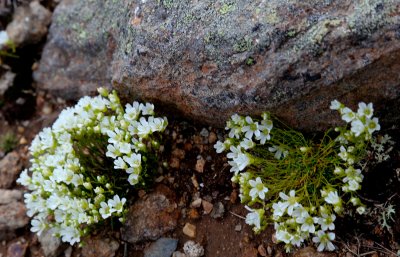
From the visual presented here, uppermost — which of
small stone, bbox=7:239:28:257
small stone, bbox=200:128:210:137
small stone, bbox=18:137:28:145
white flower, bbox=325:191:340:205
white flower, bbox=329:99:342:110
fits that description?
white flower, bbox=329:99:342:110

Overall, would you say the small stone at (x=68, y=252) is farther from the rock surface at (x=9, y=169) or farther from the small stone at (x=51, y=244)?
the rock surface at (x=9, y=169)

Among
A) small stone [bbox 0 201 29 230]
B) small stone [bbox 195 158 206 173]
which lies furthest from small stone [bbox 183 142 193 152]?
small stone [bbox 0 201 29 230]

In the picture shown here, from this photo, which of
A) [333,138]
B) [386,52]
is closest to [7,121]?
[333,138]

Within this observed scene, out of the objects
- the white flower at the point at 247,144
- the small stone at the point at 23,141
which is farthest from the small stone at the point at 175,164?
the small stone at the point at 23,141

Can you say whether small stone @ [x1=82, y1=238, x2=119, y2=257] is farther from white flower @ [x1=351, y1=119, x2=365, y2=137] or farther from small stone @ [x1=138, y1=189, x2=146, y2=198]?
white flower @ [x1=351, y1=119, x2=365, y2=137]

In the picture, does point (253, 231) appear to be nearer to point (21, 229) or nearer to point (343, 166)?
point (343, 166)

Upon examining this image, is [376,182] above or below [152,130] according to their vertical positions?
below
